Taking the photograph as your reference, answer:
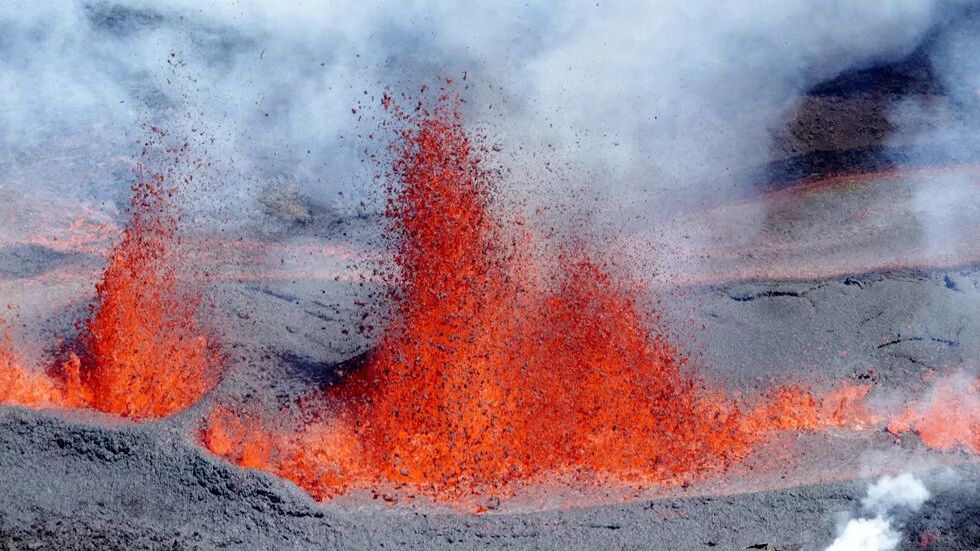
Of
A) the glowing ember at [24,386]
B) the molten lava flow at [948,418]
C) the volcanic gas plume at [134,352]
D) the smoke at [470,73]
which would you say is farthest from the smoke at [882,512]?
the glowing ember at [24,386]

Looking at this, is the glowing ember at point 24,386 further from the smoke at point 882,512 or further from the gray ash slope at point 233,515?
the smoke at point 882,512

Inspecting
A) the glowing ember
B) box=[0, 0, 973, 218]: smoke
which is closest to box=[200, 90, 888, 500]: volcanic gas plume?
box=[0, 0, 973, 218]: smoke

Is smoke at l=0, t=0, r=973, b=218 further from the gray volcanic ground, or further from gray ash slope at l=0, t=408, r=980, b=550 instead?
gray ash slope at l=0, t=408, r=980, b=550

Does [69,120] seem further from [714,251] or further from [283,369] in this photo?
[714,251]

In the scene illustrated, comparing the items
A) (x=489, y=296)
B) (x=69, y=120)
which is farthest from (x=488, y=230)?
(x=69, y=120)

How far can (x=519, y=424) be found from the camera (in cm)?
1034

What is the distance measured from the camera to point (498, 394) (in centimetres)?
1059

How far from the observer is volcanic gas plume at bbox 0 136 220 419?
10070 millimetres

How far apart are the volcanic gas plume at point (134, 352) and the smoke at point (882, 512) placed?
7442mm

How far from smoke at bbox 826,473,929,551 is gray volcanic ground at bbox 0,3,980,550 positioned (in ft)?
0.27

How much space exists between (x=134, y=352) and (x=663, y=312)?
6.77m

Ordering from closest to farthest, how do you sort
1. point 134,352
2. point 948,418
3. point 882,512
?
point 882,512 < point 134,352 < point 948,418

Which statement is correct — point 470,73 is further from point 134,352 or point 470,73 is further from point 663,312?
point 134,352

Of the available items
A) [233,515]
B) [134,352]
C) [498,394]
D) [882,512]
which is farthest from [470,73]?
[882,512]
